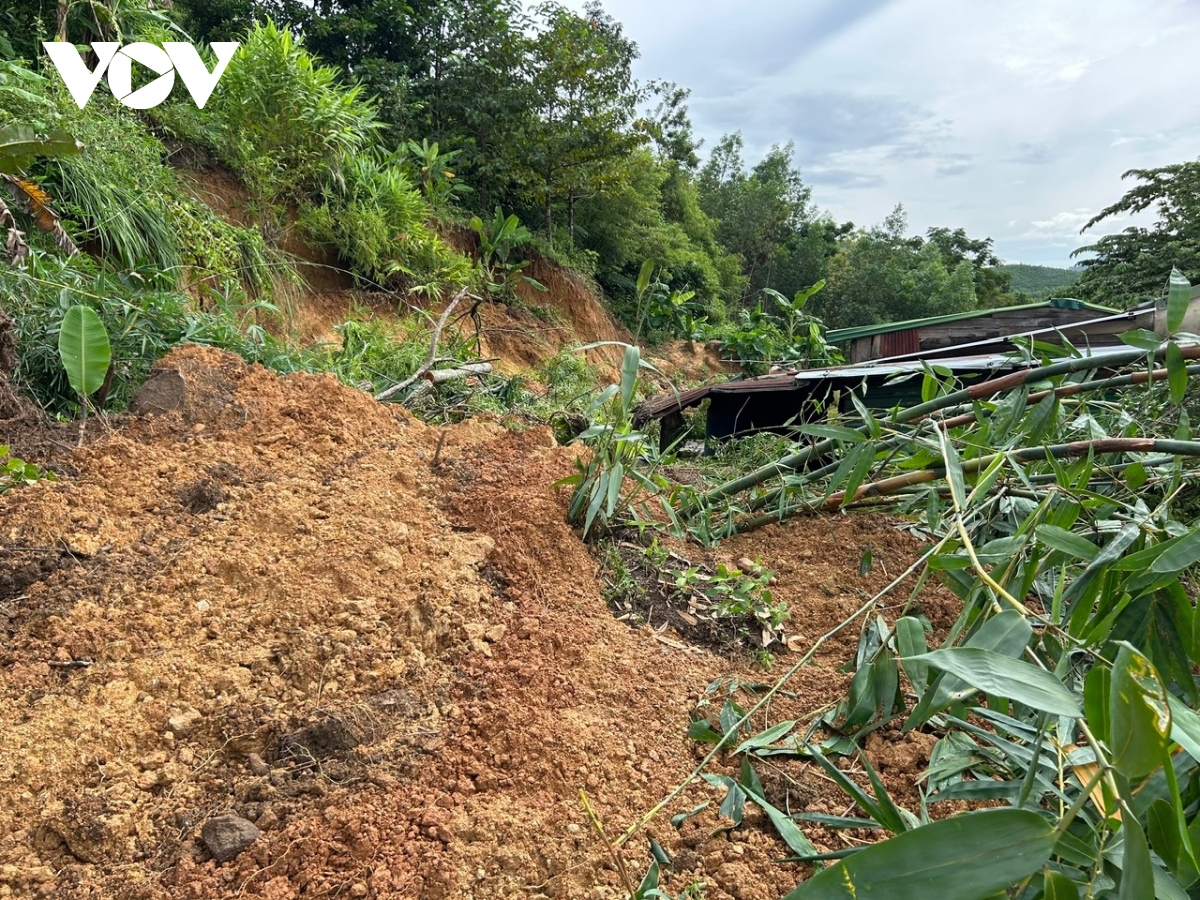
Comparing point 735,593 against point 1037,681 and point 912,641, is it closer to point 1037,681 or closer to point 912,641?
point 912,641

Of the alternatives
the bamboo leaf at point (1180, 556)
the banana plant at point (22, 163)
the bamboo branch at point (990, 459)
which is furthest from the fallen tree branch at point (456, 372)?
the bamboo leaf at point (1180, 556)

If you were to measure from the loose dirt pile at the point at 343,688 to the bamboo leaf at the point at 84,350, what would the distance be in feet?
0.77

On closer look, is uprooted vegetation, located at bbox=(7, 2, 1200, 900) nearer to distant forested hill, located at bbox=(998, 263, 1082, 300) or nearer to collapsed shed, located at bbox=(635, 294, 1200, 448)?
collapsed shed, located at bbox=(635, 294, 1200, 448)

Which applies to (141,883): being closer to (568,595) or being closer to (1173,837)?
(568,595)

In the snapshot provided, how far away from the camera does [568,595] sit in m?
1.56

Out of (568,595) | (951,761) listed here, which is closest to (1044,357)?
(951,761)

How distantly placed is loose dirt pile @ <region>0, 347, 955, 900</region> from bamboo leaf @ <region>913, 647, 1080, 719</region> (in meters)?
0.60

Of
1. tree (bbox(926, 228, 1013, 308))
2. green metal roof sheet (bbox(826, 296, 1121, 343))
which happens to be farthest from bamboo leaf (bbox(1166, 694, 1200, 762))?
tree (bbox(926, 228, 1013, 308))

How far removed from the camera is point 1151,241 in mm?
13234

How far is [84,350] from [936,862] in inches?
108

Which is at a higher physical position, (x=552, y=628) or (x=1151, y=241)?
(x=1151, y=241)

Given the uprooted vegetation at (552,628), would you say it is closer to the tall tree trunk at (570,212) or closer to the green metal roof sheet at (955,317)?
the green metal roof sheet at (955,317)

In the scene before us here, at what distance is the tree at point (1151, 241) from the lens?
1216 cm

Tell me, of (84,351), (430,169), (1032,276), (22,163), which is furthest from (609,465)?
(1032,276)
